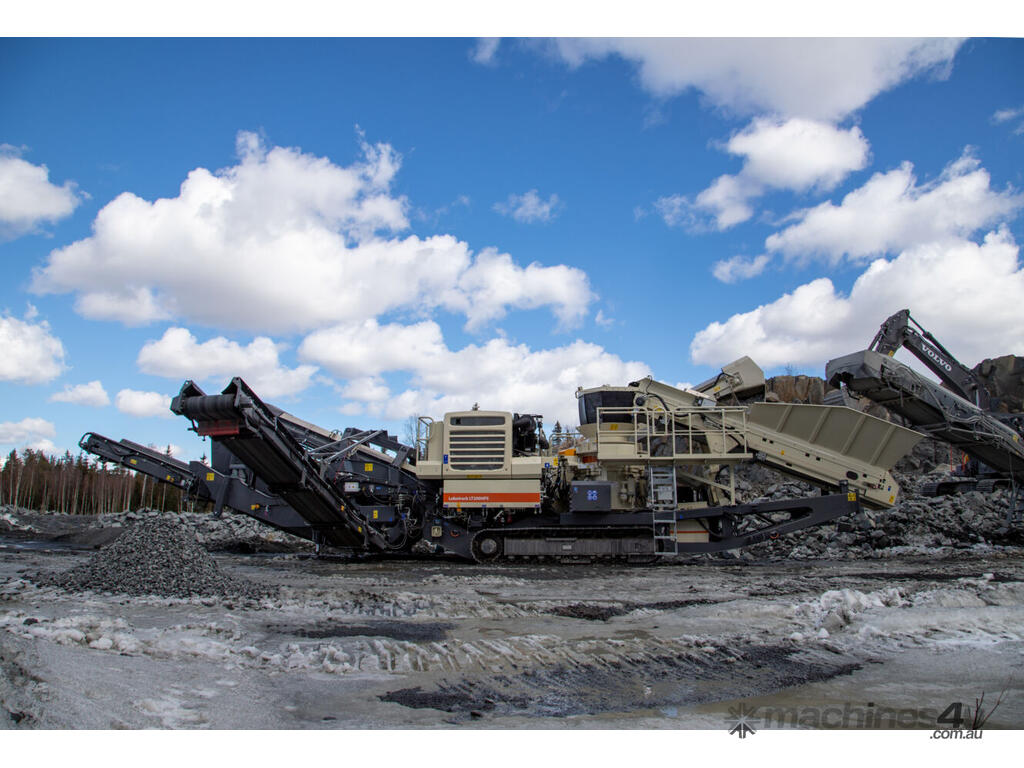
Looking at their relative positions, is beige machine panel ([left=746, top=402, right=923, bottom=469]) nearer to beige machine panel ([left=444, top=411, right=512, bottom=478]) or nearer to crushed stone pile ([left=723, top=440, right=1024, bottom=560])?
crushed stone pile ([left=723, top=440, right=1024, bottom=560])

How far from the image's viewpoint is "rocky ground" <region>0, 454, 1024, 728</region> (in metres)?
3.94

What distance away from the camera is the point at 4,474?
5738 cm

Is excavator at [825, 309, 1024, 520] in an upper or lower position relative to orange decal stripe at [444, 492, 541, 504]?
upper

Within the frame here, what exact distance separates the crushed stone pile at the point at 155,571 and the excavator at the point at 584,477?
3072 millimetres

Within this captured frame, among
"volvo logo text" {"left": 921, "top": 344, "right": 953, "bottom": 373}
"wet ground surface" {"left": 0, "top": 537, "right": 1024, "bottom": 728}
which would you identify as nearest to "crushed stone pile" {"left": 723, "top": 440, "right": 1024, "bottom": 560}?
"volvo logo text" {"left": 921, "top": 344, "right": 953, "bottom": 373}

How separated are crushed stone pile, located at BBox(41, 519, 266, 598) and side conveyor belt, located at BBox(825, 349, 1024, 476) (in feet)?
37.7

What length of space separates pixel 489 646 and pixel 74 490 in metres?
63.6

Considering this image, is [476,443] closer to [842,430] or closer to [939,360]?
[842,430]

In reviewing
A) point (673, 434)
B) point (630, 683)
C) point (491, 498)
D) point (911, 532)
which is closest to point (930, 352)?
point (911, 532)

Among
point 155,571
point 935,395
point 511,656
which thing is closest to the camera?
point 511,656

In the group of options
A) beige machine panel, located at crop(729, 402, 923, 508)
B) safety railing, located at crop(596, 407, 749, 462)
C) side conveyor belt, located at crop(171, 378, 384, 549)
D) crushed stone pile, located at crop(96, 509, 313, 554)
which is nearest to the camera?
side conveyor belt, located at crop(171, 378, 384, 549)

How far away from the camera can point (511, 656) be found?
205 inches

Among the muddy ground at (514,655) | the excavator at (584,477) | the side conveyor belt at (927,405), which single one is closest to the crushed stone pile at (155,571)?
the muddy ground at (514,655)

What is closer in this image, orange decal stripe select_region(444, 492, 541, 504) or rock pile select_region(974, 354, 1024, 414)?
orange decal stripe select_region(444, 492, 541, 504)
